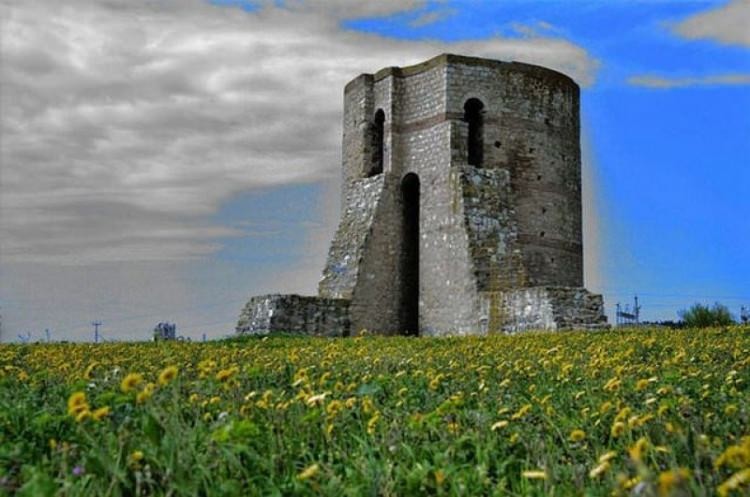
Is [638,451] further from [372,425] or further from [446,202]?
[446,202]

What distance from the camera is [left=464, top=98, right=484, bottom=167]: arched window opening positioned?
24062mm

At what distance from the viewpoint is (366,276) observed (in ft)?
78.2

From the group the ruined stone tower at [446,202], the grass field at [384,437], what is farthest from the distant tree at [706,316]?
the grass field at [384,437]

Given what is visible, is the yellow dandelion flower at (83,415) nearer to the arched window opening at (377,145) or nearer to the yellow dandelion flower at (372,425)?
the yellow dandelion flower at (372,425)

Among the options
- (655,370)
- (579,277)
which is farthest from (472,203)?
(655,370)

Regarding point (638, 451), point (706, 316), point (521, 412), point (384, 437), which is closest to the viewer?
point (638, 451)

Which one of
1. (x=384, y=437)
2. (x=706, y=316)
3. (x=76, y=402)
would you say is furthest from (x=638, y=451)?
(x=706, y=316)

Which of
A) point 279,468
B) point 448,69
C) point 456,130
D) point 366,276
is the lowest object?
point 279,468

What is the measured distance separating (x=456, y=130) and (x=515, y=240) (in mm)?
3192

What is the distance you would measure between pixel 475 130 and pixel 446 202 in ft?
8.27

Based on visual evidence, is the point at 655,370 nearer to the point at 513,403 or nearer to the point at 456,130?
the point at 513,403

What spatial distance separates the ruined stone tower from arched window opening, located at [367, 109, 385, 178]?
1.2 inches

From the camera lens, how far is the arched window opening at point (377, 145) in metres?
25.4

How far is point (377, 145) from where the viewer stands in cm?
2553
